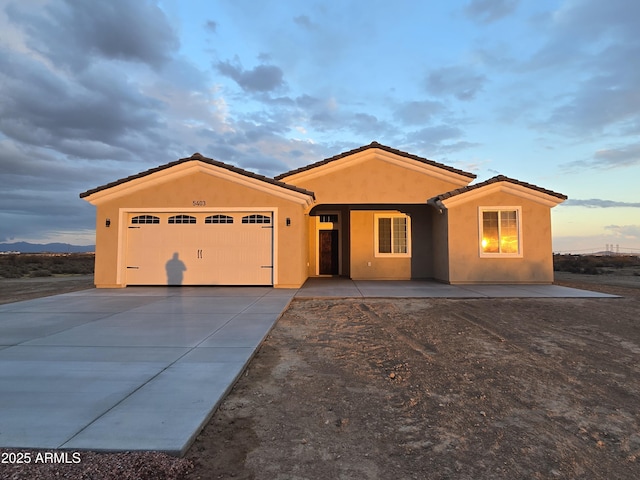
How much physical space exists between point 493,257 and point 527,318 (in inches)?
221

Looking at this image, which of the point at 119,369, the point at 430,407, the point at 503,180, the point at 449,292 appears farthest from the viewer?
the point at 503,180

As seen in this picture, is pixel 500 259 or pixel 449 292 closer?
pixel 449 292

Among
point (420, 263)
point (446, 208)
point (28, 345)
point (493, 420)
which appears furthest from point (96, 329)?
point (420, 263)

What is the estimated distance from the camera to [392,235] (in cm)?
1513

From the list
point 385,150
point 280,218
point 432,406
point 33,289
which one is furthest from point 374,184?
point 33,289

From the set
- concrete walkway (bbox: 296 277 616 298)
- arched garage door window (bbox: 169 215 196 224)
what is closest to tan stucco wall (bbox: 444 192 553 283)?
concrete walkway (bbox: 296 277 616 298)

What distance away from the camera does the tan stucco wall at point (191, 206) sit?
12.1 meters

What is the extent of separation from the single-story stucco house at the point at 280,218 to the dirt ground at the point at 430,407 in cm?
594

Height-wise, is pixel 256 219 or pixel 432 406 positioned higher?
pixel 256 219

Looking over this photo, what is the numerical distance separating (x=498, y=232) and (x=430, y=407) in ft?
35.6

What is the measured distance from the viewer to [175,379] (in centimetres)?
400

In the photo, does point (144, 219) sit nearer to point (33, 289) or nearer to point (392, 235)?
point (33, 289)

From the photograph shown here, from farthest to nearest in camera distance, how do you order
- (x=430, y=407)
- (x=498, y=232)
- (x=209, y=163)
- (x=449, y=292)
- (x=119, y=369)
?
(x=498, y=232)
(x=209, y=163)
(x=449, y=292)
(x=119, y=369)
(x=430, y=407)

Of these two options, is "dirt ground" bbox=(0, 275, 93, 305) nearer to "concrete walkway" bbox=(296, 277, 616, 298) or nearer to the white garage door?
the white garage door
